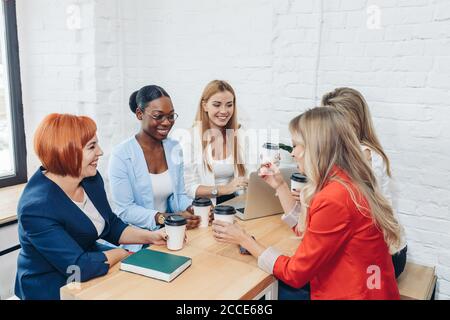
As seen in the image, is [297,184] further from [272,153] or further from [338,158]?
[338,158]

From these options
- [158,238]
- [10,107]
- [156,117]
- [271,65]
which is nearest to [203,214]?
[158,238]

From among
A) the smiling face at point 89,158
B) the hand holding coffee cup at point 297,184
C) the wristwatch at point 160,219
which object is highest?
the smiling face at point 89,158

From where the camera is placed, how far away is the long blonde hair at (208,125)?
95.8 inches

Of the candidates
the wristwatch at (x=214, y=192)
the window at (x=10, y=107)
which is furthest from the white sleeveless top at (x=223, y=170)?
the window at (x=10, y=107)

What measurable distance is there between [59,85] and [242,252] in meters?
1.86

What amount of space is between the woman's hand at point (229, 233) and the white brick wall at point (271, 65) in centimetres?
102

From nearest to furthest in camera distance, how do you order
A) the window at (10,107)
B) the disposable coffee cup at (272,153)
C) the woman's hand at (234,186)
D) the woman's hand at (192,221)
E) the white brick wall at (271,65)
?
1. the woman's hand at (192,221)
2. the white brick wall at (271,65)
3. the disposable coffee cup at (272,153)
4. the woman's hand at (234,186)
5. the window at (10,107)

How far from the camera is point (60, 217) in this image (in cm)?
142

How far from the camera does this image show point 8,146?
9.04 ft

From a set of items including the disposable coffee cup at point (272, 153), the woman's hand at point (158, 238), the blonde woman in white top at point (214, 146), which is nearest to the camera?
the woman's hand at point (158, 238)

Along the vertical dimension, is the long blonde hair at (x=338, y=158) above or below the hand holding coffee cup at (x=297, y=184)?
above

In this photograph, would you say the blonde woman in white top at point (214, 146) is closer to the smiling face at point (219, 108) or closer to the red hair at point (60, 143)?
the smiling face at point (219, 108)

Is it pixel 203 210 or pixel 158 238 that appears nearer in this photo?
pixel 158 238

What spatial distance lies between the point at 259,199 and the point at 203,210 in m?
0.29
